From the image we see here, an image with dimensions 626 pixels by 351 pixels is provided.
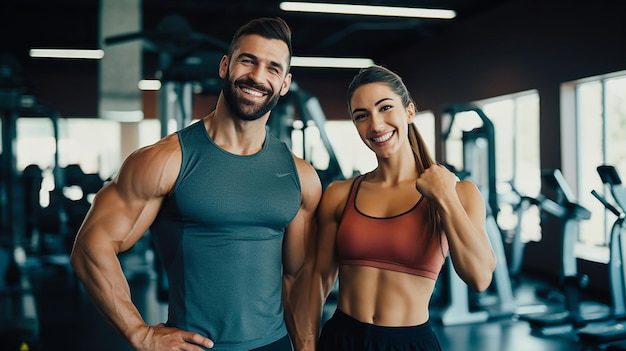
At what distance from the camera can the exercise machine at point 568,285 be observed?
392 centimetres

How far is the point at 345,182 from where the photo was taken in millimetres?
1563

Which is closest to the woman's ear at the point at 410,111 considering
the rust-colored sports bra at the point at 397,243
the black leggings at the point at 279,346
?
the rust-colored sports bra at the point at 397,243

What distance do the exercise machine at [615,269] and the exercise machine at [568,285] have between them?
0.34 feet

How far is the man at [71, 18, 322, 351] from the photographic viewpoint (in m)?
1.28

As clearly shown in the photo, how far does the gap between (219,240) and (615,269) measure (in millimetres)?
3557

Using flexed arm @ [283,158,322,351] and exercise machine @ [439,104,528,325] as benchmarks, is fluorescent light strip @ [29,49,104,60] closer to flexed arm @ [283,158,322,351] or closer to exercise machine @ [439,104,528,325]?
exercise machine @ [439,104,528,325]

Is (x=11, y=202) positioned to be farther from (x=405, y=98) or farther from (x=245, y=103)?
(x=405, y=98)

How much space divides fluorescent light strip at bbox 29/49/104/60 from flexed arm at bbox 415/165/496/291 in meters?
7.78

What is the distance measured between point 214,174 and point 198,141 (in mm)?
98

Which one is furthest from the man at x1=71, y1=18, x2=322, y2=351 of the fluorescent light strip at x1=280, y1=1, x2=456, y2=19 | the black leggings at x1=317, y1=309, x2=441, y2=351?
the fluorescent light strip at x1=280, y1=1, x2=456, y2=19

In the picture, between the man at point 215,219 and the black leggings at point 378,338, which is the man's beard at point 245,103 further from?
the black leggings at point 378,338

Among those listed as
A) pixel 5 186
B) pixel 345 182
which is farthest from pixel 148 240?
pixel 345 182

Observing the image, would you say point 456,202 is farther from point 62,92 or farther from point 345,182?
point 62,92

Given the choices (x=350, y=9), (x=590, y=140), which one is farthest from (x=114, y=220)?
(x=590, y=140)
